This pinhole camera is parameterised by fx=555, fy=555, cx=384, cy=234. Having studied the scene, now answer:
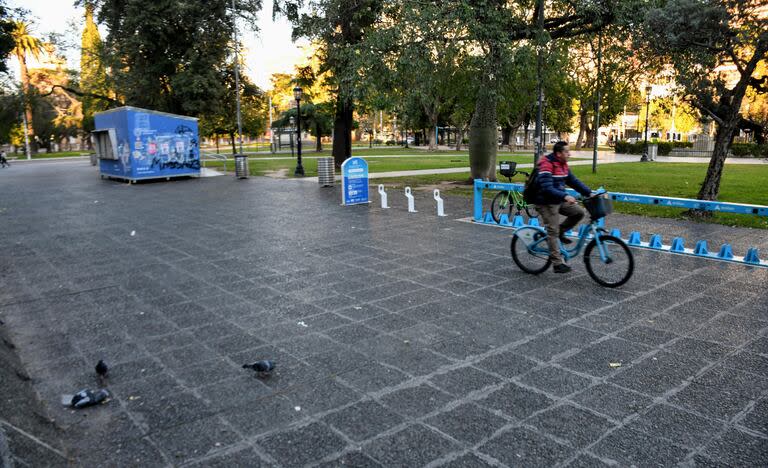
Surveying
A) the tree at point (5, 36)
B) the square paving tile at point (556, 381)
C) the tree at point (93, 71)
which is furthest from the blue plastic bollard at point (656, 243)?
the tree at point (93, 71)

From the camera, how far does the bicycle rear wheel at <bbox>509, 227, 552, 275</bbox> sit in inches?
289

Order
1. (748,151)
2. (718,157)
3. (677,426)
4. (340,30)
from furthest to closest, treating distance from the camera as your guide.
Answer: (748,151), (340,30), (718,157), (677,426)

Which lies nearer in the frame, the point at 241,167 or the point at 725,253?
the point at 725,253

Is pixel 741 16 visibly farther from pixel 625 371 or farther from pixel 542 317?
pixel 625 371

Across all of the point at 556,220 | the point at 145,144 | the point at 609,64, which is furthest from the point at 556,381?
the point at 145,144

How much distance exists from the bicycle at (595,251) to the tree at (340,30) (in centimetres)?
967

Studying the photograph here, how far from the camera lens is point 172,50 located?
30.8 m

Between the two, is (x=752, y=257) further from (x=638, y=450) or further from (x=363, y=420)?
(x=363, y=420)

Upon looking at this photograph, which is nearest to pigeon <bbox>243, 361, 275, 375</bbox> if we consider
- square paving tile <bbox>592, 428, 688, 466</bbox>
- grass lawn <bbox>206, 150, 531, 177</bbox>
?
square paving tile <bbox>592, 428, 688, 466</bbox>

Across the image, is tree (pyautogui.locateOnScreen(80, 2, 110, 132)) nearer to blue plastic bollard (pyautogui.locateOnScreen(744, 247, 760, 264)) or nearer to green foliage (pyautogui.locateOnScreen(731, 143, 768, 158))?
blue plastic bollard (pyautogui.locateOnScreen(744, 247, 760, 264))

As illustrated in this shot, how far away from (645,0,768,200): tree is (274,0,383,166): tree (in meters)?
7.55

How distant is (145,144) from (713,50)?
2037 cm

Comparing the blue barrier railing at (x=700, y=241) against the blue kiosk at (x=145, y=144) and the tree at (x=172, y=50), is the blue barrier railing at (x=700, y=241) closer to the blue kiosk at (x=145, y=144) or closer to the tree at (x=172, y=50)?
the blue kiosk at (x=145, y=144)

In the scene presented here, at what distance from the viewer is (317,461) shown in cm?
324
